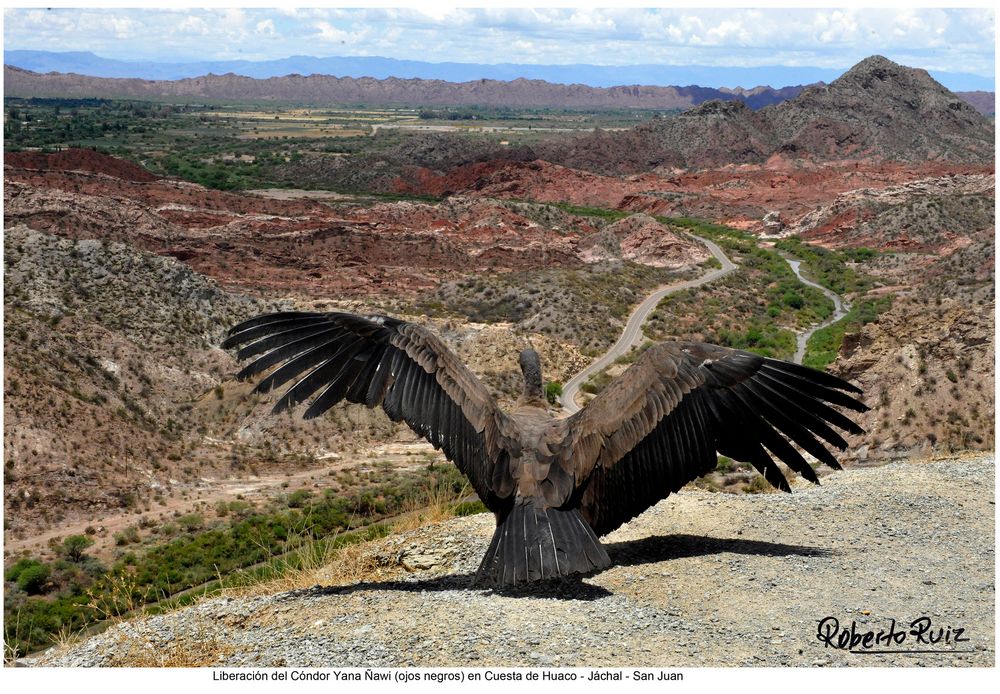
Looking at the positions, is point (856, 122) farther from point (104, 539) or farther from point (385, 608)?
point (385, 608)

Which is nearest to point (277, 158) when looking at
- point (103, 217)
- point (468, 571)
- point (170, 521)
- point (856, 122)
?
point (103, 217)

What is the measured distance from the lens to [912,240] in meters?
78.0

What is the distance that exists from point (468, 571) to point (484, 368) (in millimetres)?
31835

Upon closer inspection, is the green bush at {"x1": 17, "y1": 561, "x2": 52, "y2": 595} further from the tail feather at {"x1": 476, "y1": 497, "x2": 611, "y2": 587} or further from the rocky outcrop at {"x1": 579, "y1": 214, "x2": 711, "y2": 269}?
the rocky outcrop at {"x1": 579, "y1": 214, "x2": 711, "y2": 269}

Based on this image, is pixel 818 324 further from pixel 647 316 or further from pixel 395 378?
pixel 395 378

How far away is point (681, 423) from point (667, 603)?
5.26 feet

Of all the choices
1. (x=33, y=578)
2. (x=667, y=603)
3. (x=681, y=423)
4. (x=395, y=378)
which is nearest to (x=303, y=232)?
(x=33, y=578)

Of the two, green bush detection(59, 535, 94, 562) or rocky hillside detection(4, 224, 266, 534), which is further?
rocky hillside detection(4, 224, 266, 534)

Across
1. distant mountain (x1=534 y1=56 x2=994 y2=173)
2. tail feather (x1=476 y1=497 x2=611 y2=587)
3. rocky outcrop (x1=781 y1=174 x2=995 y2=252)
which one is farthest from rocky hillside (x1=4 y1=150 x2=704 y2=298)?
distant mountain (x1=534 y1=56 x2=994 y2=173)

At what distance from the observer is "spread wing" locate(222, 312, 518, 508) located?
8.53 metres

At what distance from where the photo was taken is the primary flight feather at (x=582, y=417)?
833cm
